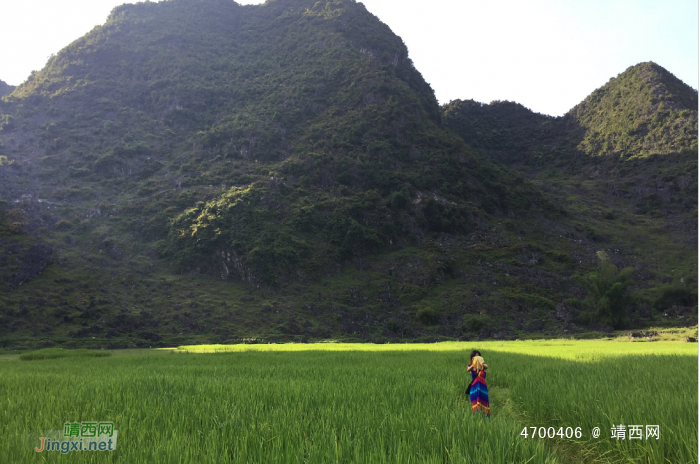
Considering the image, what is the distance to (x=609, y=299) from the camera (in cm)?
4769

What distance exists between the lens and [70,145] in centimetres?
9838

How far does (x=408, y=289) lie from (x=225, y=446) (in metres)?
60.9

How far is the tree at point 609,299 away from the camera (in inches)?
1853

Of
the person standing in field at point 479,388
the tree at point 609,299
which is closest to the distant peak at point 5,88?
the person standing in field at point 479,388

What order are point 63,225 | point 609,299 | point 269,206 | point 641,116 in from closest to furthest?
point 609,299
point 63,225
point 269,206
point 641,116

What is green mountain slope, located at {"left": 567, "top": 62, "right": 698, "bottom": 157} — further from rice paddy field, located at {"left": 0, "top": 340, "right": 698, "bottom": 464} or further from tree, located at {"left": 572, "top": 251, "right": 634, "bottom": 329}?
rice paddy field, located at {"left": 0, "top": 340, "right": 698, "bottom": 464}

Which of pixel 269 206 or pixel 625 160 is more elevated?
pixel 625 160

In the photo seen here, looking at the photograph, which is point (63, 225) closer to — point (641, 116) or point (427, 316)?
point (427, 316)

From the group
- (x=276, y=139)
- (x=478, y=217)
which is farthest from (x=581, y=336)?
(x=276, y=139)

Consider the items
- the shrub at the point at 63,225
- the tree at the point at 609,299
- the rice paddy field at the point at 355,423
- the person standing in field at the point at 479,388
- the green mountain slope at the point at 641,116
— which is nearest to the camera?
the rice paddy field at the point at 355,423

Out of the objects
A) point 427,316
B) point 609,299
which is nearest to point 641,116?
point 609,299

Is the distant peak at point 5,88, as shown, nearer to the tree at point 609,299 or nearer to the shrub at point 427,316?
the shrub at point 427,316

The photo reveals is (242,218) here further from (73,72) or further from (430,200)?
(73,72)

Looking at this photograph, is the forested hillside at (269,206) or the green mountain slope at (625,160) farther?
the green mountain slope at (625,160)
